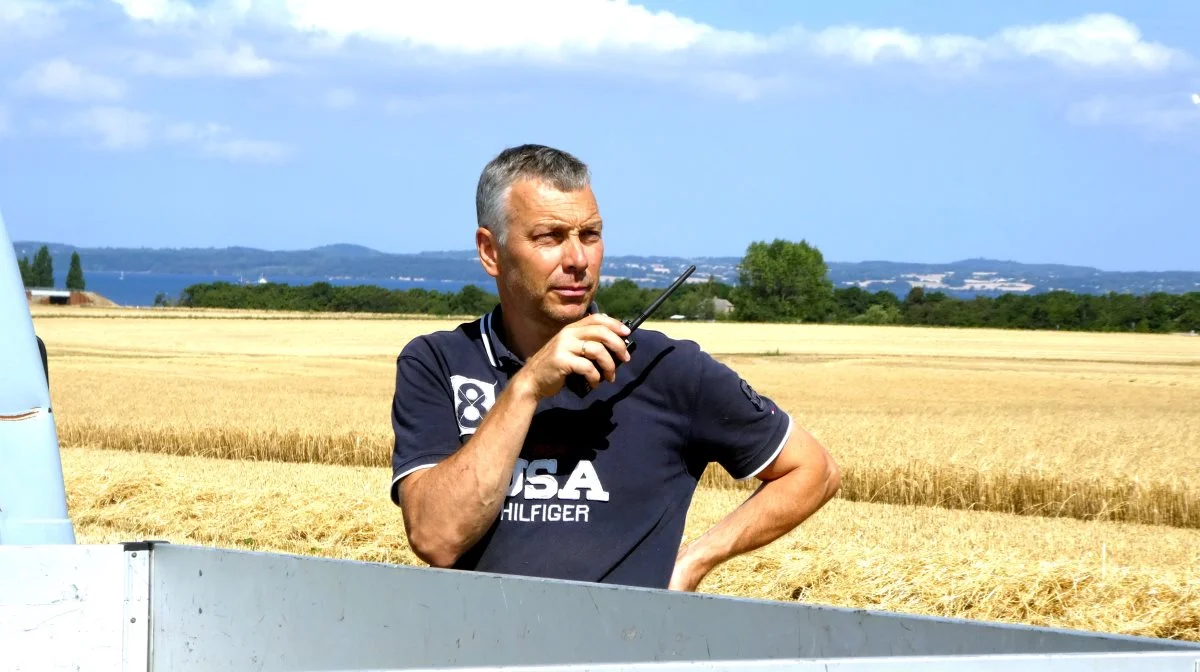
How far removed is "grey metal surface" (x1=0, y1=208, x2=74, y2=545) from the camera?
2799 mm

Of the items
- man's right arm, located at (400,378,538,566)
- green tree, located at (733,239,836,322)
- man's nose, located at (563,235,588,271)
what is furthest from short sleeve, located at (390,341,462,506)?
green tree, located at (733,239,836,322)

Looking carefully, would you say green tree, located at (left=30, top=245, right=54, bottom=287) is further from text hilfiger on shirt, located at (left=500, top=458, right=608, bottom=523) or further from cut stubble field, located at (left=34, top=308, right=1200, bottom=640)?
text hilfiger on shirt, located at (left=500, top=458, right=608, bottom=523)

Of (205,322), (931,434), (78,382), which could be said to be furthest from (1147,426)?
(205,322)

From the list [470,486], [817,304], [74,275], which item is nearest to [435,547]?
[470,486]

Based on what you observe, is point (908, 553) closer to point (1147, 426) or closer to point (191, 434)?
point (191, 434)

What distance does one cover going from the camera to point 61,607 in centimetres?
229

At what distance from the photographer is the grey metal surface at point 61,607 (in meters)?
2.26

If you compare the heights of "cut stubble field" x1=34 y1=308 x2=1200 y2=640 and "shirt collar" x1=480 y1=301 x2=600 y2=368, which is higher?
"shirt collar" x1=480 y1=301 x2=600 y2=368

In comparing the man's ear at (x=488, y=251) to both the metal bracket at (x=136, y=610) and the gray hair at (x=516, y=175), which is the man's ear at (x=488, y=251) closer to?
the gray hair at (x=516, y=175)

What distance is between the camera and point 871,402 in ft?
96.1

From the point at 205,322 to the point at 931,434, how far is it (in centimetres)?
4833

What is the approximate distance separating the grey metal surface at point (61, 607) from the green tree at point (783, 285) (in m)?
77.0

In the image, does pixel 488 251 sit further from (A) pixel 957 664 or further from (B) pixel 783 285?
(B) pixel 783 285

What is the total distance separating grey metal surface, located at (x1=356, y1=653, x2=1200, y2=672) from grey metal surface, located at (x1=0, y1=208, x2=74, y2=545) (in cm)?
159
